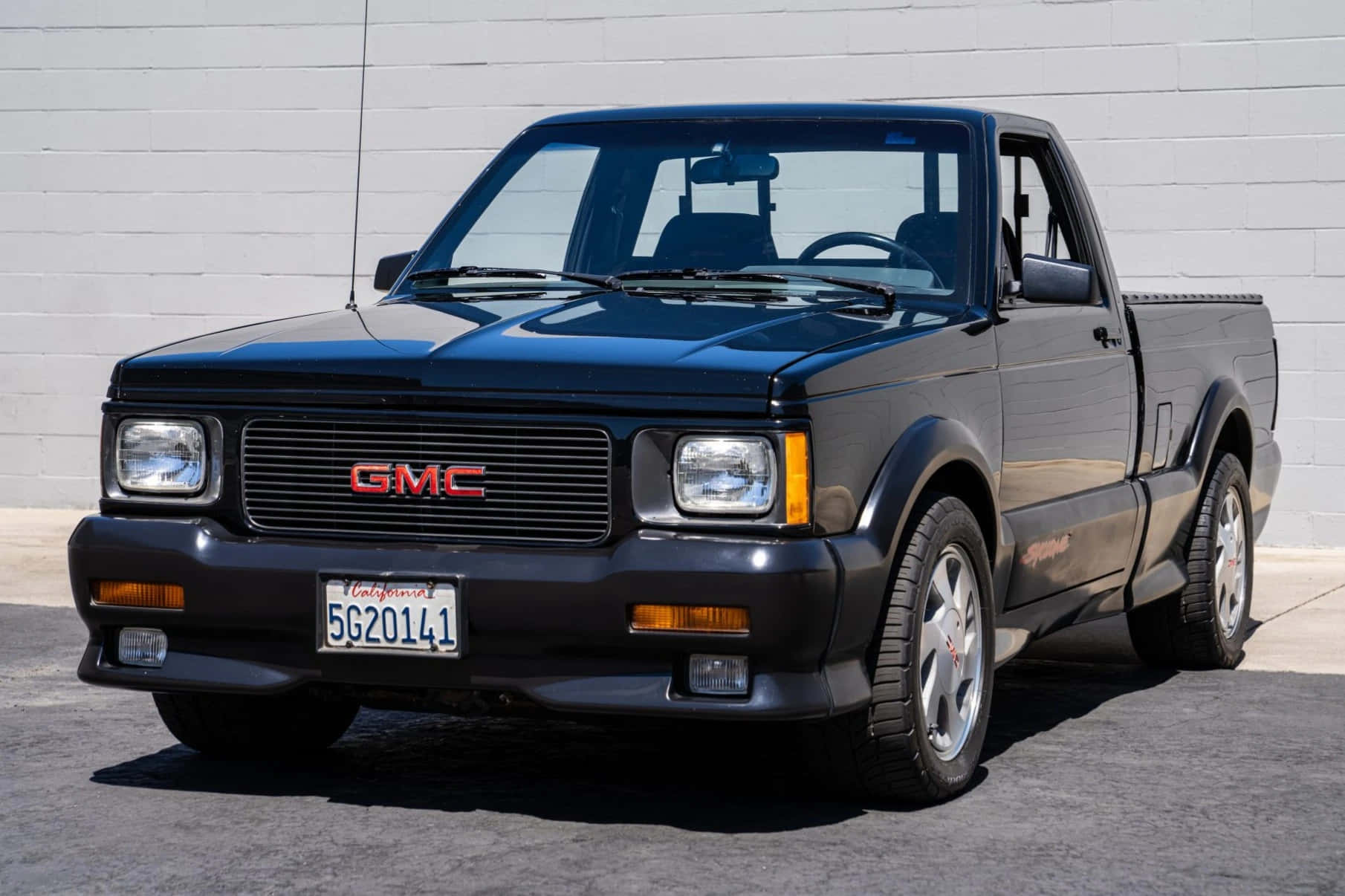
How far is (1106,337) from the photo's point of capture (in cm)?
600

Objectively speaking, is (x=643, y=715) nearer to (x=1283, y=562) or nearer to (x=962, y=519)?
(x=962, y=519)

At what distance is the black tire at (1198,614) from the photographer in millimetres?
6793

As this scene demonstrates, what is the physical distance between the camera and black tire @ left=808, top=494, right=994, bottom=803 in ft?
14.6

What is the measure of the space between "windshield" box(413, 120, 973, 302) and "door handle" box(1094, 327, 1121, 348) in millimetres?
701

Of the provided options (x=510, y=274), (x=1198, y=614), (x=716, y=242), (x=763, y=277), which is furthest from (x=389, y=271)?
(x=1198, y=614)

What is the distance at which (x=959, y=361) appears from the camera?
493 cm

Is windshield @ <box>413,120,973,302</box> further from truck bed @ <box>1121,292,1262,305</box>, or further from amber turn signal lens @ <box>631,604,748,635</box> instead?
amber turn signal lens @ <box>631,604,748,635</box>

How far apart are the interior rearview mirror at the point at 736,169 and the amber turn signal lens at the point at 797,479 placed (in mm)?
1626

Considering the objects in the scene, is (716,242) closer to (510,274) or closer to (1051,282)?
(510,274)

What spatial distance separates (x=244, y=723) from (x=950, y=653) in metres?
1.74

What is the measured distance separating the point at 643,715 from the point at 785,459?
60 centimetres

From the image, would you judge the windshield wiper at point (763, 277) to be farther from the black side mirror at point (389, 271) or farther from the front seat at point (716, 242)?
the black side mirror at point (389, 271)

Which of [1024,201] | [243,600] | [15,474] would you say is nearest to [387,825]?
[243,600]

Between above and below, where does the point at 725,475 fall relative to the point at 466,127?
below
